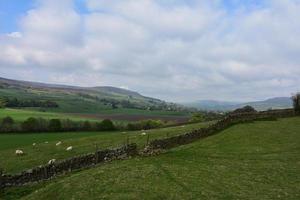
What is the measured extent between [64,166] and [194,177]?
11709 millimetres

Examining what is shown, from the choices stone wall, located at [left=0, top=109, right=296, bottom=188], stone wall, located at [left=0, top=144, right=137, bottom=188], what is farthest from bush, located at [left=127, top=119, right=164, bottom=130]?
stone wall, located at [left=0, top=144, right=137, bottom=188]

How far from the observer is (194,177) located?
2675 centimetres

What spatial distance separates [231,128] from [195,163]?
77.1 feet

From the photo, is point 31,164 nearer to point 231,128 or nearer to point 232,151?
point 232,151

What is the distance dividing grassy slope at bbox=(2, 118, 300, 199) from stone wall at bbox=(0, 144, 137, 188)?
1514mm

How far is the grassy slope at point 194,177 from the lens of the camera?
23.3m

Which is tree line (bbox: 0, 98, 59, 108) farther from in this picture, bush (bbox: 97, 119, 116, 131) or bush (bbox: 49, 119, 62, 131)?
bush (bbox: 97, 119, 116, 131)

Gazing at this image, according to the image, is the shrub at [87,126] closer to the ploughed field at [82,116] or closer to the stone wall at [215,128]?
the ploughed field at [82,116]

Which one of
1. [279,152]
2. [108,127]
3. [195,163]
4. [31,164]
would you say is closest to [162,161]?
[195,163]

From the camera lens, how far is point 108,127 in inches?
3775

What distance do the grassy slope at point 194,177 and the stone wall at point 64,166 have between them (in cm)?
151

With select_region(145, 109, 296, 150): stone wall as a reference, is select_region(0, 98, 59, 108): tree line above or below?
above

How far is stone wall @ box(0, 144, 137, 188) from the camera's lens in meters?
31.8

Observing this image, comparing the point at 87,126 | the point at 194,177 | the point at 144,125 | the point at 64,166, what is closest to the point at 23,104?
the point at 144,125
